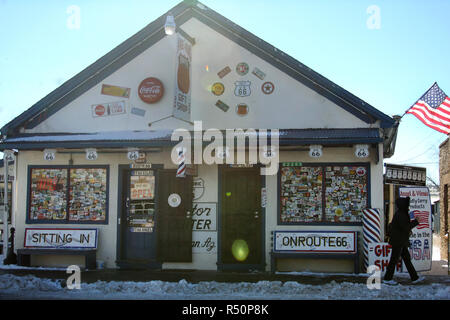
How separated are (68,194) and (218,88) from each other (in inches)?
186

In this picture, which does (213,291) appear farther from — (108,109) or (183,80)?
(108,109)

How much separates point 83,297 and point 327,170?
6.27m

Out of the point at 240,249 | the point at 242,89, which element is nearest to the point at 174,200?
the point at 240,249

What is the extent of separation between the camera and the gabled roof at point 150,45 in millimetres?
11734

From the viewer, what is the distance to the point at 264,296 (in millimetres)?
8570

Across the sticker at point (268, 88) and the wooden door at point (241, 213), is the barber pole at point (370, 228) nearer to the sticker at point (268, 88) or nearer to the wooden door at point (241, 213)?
the wooden door at point (241, 213)

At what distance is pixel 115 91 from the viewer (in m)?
12.6

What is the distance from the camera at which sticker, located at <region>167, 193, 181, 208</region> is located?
A: 1202 cm

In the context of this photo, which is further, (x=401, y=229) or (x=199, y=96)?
(x=199, y=96)

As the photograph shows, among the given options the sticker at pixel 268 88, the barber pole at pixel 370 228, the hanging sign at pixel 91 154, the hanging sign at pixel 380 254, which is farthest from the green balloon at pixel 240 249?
the hanging sign at pixel 91 154

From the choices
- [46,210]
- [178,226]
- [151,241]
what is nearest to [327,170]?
[178,226]

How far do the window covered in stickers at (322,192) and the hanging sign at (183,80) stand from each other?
9.04 ft
